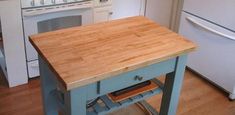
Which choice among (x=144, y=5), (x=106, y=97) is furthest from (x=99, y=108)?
(x=144, y=5)

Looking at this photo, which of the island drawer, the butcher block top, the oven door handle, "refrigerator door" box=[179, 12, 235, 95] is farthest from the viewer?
"refrigerator door" box=[179, 12, 235, 95]

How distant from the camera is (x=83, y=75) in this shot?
1.25m

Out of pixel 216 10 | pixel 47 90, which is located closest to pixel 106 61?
pixel 47 90

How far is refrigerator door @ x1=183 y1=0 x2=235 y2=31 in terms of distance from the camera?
222 cm

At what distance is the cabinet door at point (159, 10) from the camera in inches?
121

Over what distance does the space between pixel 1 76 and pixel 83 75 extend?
1.64 meters

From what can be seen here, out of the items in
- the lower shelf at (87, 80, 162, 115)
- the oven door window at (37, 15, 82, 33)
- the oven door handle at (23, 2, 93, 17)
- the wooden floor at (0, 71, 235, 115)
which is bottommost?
the wooden floor at (0, 71, 235, 115)

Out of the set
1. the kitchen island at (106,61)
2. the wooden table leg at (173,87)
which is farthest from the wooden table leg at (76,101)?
the wooden table leg at (173,87)

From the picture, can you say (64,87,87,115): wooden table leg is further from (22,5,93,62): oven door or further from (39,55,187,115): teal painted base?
(22,5,93,62): oven door

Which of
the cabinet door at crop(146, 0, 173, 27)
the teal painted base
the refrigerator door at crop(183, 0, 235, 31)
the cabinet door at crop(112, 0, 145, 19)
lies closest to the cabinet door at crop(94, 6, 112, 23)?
the cabinet door at crop(112, 0, 145, 19)

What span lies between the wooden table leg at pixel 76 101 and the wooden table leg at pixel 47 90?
337 millimetres

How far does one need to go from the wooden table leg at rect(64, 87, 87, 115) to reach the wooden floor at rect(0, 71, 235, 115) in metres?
0.91

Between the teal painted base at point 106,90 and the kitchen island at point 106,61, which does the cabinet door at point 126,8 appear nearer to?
the kitchen island at point 106,61

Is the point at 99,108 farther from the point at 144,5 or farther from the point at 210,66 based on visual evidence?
the point at 144,5
